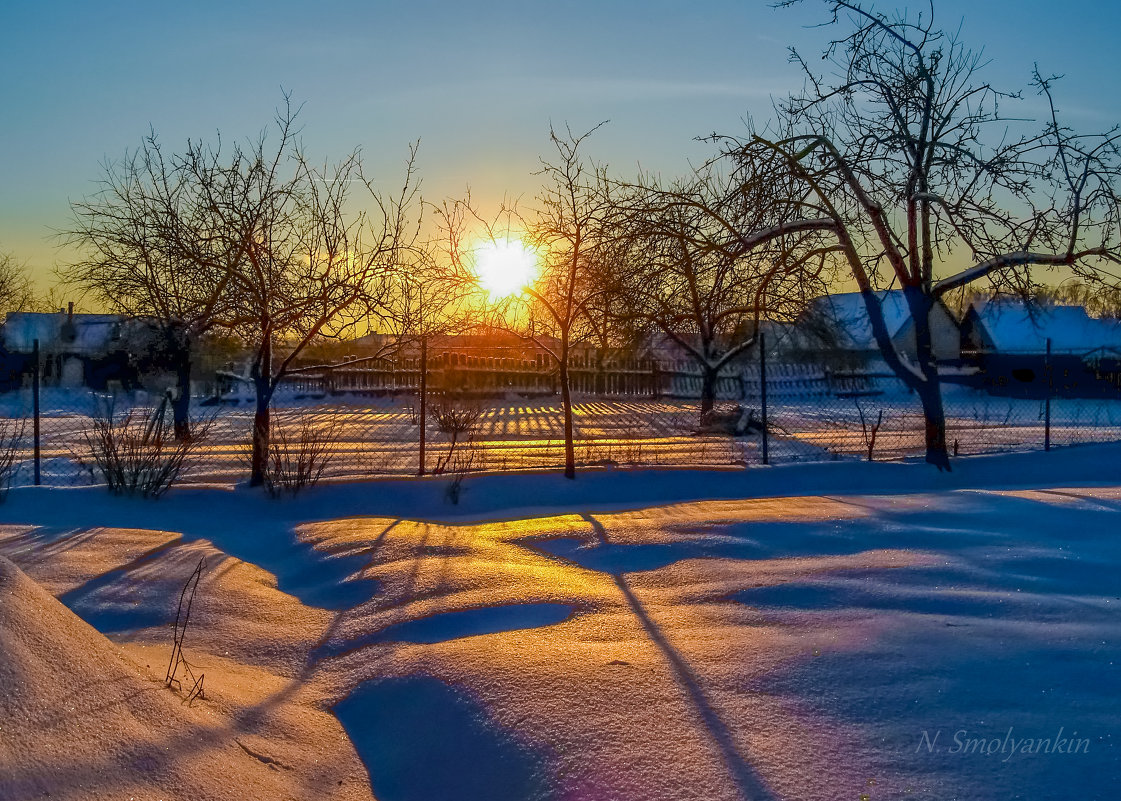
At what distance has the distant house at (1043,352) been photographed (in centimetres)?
3297

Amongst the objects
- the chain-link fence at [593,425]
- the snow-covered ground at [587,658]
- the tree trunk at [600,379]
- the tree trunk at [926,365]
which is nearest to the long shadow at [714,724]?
the snow-covered ground at [587,658]

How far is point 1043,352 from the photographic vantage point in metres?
33.5

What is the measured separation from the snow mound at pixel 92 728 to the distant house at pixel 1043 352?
32.5m

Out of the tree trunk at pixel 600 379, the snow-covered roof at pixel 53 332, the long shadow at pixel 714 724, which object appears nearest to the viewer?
the long shadow at pixel 714 724

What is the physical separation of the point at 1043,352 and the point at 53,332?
45.3 meters

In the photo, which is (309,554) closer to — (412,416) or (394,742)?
(394,742)

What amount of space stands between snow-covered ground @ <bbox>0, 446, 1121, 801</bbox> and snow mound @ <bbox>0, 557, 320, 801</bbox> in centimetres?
1

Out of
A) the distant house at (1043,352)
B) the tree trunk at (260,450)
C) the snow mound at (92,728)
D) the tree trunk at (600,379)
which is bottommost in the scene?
the snow mound at (92,728)

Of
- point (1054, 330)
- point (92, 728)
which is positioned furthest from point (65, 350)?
point (1054, 330)

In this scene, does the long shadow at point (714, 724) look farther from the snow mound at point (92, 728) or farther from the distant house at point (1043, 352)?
the distant house at point (1043, 352)

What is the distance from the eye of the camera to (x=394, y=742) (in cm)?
337

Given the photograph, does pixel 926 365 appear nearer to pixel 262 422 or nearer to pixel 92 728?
pixel 262 422

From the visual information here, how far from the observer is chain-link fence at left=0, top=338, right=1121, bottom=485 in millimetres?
12016

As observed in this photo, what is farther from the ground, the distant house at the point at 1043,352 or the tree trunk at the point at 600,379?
the distant house at the point at 1043,352
